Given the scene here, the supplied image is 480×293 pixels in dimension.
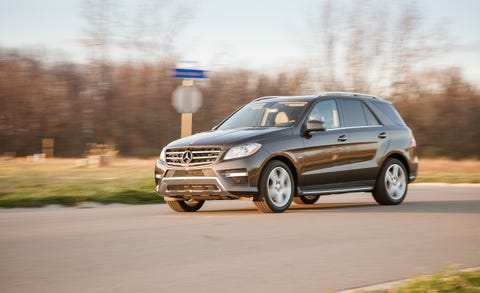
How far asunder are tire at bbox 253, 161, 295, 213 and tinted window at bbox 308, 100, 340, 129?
1215mm

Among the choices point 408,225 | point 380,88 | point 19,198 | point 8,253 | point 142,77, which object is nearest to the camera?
point 8,253

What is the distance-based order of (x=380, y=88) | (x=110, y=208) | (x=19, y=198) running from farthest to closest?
(x=380, y=88)
(x=19, y=198)
(x=110, y=208)

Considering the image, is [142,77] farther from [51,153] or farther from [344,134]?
[344,134]

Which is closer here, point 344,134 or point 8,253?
point 8,253

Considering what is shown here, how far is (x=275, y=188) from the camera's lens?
11.8 metres

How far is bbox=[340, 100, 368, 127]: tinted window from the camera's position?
13328 mm

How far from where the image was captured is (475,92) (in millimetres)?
45688

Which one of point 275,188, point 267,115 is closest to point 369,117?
point 267,115

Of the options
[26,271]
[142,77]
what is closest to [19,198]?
[26,271]

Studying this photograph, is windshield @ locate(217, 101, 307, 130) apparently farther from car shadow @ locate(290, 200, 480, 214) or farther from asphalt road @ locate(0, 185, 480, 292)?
car shadow @ locate(290, 200, 480, 214)

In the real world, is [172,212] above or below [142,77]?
below

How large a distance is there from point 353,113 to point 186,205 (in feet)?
10.4

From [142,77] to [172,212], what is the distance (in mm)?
31275

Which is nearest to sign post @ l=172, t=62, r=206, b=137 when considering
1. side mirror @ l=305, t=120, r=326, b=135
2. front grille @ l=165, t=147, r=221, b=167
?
side mirror @ l=305, t=120, r=326, b=135
